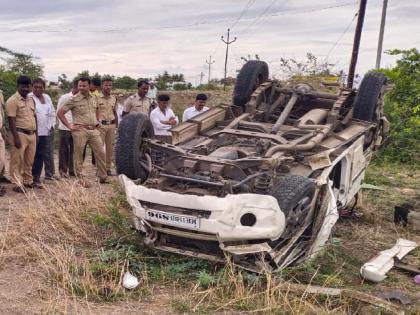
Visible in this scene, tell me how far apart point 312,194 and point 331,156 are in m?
0.72

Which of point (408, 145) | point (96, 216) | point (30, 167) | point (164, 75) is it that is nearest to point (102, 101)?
point (30, 167)

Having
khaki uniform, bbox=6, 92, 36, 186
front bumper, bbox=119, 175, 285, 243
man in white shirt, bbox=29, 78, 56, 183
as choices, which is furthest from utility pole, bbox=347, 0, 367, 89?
front bumper, bbox=119, 175, 285, 243

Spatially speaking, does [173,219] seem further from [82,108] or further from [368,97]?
[82,108]

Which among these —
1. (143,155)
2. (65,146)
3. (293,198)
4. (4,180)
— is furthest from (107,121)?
(293,198)

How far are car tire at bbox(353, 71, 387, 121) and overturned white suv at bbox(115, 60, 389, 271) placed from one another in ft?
0.04

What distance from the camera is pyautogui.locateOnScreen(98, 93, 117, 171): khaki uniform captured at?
8469 millimetres

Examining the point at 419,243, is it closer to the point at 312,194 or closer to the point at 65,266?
the point at 312,194

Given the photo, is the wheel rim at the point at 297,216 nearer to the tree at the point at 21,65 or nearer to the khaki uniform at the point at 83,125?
the khaki uniform at the point at 83,125

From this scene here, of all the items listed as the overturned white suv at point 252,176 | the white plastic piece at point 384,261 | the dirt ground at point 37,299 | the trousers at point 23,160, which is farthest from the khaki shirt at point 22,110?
the white plastic piece at point 384,261

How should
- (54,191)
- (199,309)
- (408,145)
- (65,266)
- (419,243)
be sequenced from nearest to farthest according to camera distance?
(199,309) < (65,266) < (419,243) < (54,191) < (408,145)

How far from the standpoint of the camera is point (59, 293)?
13.8 ft

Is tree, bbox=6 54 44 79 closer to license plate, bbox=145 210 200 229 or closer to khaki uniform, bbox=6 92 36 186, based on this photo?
khaki uniform, bbox=6 92 36 186

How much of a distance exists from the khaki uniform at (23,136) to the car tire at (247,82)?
2771 mm

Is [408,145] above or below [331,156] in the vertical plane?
below
